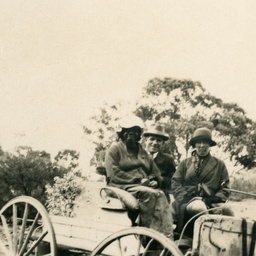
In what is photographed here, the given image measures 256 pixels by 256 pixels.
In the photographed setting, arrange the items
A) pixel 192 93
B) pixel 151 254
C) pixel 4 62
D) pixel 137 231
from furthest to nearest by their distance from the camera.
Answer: pixel 192 93 → pixel 4 62 → pixel 151 254 → pixel 137 231

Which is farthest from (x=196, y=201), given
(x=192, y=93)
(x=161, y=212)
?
(x=192, y=93)

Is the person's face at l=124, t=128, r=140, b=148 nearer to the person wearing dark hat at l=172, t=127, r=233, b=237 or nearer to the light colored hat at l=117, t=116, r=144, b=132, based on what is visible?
the light colored hat at l=117, t=116, r=144, b=132

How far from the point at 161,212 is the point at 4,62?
15.5ft

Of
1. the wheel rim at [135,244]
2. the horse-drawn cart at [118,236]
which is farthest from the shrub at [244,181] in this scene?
the wheel rim at [135,244]

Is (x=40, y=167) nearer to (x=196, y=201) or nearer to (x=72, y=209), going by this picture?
(x=72, y=209)

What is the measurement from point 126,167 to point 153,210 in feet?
2.27

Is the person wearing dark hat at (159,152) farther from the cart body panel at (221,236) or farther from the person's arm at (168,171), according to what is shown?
the cart body panel at (221,236)

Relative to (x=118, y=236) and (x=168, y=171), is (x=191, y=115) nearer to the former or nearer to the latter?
(x=168, y=171)

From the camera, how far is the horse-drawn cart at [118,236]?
10.5 ft

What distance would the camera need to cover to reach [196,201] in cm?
450

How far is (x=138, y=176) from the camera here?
14.9 feet

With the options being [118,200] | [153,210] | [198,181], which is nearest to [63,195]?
[198,181]

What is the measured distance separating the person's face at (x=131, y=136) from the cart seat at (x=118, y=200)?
1.90ft

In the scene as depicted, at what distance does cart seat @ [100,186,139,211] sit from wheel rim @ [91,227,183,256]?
0.90 feet
